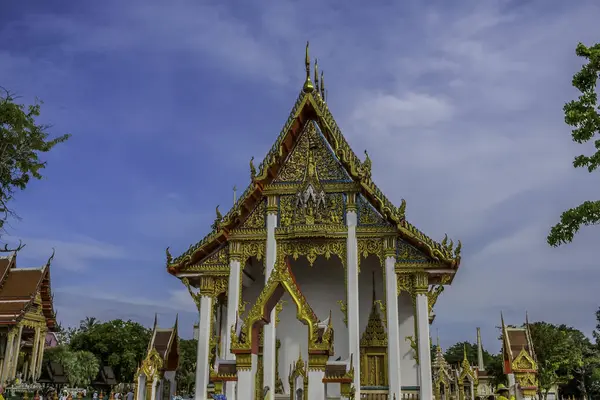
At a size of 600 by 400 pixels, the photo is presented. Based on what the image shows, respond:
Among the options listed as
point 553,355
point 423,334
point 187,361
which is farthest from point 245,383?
point 187,361

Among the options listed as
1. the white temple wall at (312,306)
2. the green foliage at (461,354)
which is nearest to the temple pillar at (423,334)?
the white temple wall at (312,306)

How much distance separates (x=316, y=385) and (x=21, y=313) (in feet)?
36.9

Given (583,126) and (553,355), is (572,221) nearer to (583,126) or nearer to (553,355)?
(583,126)

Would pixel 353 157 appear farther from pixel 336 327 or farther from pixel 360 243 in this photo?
pixel 336 327

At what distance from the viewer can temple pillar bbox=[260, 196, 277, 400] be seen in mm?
13109

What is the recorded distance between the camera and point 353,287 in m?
13.9

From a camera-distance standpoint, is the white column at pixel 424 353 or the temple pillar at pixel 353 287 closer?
the white column at pixel 424 353

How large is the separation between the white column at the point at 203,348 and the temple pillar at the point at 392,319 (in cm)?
430

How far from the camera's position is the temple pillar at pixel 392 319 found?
520 inches

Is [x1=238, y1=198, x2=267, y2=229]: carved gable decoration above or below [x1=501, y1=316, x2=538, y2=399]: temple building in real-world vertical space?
above

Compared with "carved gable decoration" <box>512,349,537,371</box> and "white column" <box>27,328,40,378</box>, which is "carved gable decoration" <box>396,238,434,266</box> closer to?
"carved gable decoration" <box>512,349,537,371</box>

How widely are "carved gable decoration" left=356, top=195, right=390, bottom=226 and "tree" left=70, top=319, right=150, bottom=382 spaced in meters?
30.8

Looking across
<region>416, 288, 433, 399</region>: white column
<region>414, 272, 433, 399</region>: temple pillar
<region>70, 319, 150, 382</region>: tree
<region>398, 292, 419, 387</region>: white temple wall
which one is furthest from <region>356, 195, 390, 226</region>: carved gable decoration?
<region>70, 319, 150, 382</region>: tree

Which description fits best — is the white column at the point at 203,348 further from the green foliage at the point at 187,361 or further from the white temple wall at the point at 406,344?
the green foliage at the point at 187,361
